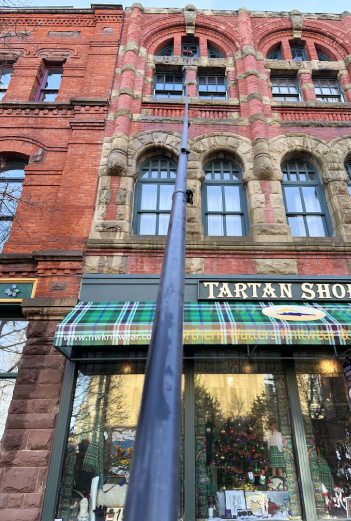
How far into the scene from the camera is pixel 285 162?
10539 millimetres

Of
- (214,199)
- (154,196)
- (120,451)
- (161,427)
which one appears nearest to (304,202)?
(214,199)

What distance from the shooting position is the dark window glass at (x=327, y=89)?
12141mm

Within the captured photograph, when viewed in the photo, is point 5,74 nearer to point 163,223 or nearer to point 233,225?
point 163,223

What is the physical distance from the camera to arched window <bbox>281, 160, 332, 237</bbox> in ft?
31.2

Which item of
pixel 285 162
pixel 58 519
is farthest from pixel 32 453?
pixel 285 162

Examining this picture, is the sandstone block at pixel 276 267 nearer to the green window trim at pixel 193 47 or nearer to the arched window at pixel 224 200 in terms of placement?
the arched window at pixel 224 200

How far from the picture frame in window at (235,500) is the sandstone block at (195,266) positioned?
461cm

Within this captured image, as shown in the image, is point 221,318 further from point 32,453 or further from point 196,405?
point 32,453

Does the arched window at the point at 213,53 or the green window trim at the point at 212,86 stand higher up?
the arched window at the point at 213,53

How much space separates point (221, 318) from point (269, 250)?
2814mm

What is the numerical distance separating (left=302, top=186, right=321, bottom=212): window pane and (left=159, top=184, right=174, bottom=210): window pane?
13.2 feet

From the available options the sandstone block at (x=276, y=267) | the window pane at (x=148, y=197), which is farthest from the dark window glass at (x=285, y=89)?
the sandstone block at (x=276, y=267)

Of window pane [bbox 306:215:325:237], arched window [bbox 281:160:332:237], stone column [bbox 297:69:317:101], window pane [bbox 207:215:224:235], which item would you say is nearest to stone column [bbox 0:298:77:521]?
window pane [bbox 207:215:224:235]

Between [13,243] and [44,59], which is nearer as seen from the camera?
[13,243]
